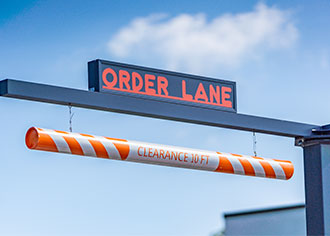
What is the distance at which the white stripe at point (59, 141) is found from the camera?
8742 millimetres

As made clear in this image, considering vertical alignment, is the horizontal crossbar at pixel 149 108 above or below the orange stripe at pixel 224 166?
above

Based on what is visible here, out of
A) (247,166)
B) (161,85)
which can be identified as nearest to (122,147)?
(161,85)

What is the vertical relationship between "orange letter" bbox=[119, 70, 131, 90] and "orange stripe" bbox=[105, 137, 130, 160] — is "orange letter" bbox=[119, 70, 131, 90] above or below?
above

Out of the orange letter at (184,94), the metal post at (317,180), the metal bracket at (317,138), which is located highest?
the orange letter at (184,94)

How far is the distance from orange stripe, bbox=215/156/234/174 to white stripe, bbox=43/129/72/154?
1.96 m

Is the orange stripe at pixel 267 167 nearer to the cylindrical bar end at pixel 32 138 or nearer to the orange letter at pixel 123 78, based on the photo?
the orange letter at pixel 123 78

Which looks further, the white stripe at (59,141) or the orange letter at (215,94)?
the orange letter at (215,94)

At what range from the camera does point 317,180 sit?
10.8m

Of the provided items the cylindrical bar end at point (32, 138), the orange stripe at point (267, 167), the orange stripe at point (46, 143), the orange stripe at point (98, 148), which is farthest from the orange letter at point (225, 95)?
the cylindrical bar end at point (32, 138)

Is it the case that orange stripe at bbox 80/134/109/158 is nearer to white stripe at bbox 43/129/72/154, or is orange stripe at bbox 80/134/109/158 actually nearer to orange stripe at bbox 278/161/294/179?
white stripe at bbox 43/129/72/154

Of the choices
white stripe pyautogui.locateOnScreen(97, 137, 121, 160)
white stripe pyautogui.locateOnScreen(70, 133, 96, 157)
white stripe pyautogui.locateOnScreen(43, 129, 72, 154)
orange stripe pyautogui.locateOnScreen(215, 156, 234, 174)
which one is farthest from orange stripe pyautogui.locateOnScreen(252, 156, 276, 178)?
white stripe pyautogui.locateOnScreen(43, 129, 72, 154)

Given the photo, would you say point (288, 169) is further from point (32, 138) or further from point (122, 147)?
point (32, 138)

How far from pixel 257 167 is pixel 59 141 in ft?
8.62

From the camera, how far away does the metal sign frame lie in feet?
28.6
